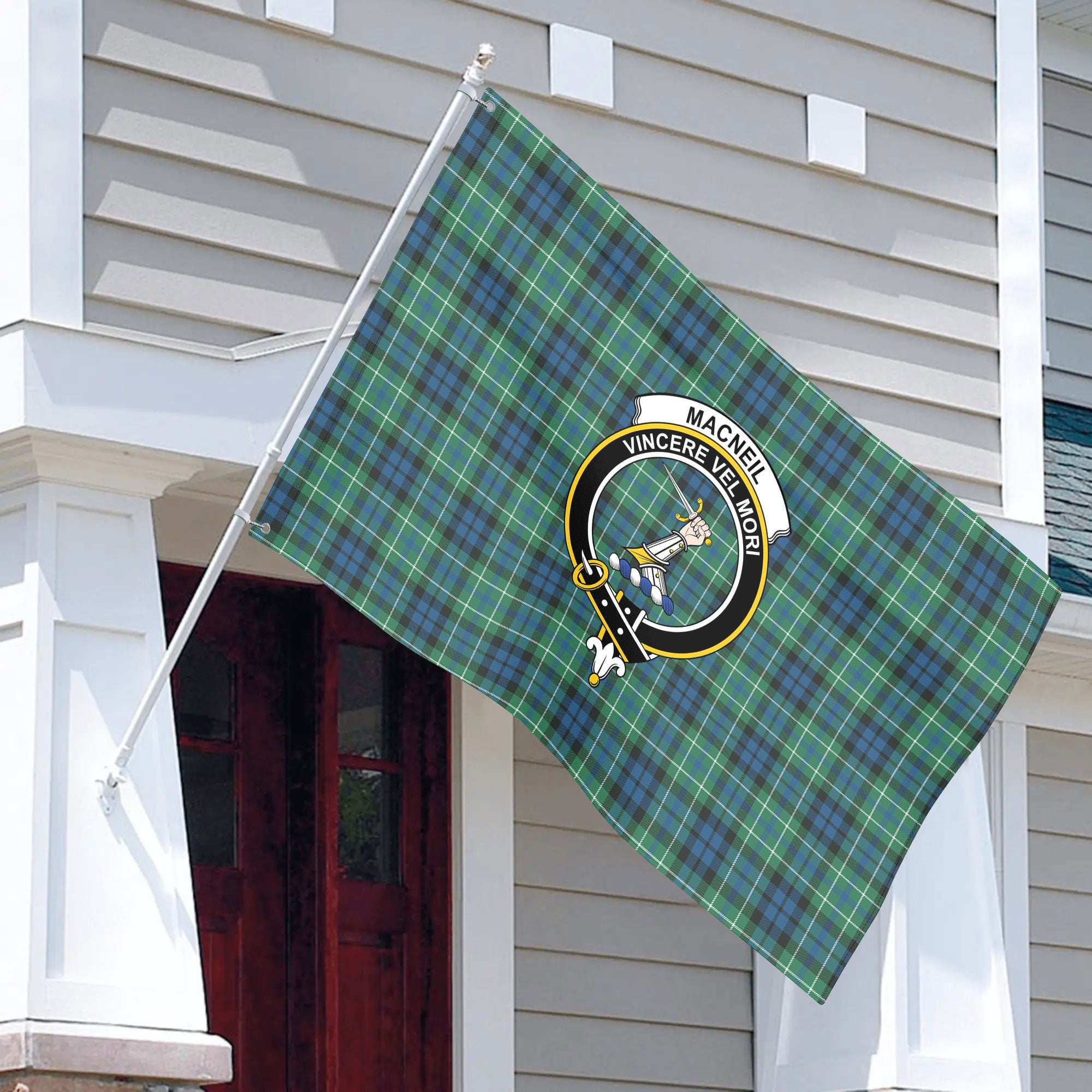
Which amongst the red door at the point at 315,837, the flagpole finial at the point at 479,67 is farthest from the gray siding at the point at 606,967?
the flagpole finial at the point at 479,67

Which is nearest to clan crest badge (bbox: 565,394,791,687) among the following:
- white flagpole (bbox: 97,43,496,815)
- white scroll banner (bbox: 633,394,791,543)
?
white scroll banner (bbox: 633,394,791,543)

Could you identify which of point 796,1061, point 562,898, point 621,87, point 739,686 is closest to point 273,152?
point 621,87

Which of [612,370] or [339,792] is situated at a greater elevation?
[612,370]

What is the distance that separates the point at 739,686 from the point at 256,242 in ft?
5.74

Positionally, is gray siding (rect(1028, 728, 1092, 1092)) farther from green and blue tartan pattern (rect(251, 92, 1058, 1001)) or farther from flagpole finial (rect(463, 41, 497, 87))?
flagpole finial (rect(463, 41, 497, 87))

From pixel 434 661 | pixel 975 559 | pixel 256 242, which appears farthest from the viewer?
pixel 256 242

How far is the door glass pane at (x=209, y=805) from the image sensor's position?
7355 millimetres

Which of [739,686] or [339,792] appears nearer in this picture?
[739,686]

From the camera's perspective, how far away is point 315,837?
24.4 ft

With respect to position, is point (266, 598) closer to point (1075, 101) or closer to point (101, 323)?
point (101, 323)

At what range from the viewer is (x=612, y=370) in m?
6.09

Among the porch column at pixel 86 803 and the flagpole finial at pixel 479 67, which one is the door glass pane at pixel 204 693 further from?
the flagpole finial at pixel 479 67

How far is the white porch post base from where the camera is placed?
24.4ft

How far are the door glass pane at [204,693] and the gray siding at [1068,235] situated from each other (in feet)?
12.8
